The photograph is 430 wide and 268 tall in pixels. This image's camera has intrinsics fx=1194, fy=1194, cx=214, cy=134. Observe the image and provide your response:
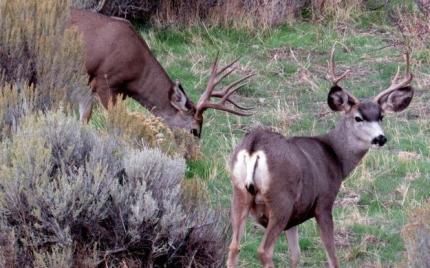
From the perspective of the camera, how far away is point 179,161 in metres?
7.29

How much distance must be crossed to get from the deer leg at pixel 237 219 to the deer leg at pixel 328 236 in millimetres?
697

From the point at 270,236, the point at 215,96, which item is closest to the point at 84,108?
the point at 270,236

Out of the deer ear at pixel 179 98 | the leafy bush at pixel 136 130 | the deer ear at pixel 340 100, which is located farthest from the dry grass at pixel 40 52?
the deer ear at pixel 179 98

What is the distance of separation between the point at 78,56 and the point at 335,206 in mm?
2426

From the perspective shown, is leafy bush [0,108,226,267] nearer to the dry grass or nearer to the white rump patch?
the white rump patch

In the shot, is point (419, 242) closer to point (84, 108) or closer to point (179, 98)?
point (84, 108)

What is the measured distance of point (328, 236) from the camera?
8.07 metres

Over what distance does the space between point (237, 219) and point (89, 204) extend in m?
1.23

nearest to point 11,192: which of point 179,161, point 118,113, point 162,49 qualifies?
point 179,161

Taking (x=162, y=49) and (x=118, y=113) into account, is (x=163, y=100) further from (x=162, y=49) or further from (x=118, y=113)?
(x=118, y=113)

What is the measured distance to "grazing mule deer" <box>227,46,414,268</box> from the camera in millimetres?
7477

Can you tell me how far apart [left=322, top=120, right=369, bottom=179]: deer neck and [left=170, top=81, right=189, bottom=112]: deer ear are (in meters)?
3.50

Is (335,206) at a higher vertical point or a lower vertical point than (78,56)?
lower

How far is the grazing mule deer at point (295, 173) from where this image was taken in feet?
24.5
